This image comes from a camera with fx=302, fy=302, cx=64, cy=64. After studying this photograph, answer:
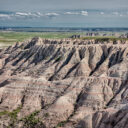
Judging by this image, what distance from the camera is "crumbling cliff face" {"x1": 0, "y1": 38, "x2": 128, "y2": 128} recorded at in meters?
58.6

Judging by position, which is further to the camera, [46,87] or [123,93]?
[46,87]

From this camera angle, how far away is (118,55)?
81.0 metres

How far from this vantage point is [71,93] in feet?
215

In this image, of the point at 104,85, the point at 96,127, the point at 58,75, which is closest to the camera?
the point at 96,127

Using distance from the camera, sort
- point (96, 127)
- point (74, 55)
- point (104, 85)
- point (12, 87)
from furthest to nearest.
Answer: point (74, 55) < point (12, 87) < point (104, 85) < point (96, 127)

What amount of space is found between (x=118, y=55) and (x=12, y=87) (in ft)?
97.3

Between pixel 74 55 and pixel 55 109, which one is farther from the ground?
pixel 74 55

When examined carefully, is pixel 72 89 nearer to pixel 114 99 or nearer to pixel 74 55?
pixel 114 99

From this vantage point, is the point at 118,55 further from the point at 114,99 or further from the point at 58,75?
the point at 114,99

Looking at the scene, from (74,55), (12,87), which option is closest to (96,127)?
(12,87)

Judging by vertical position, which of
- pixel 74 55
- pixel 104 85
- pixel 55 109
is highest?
pixel 74 55

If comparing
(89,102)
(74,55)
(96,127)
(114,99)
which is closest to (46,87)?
(89,102)

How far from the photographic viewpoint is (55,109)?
61156 millimetres

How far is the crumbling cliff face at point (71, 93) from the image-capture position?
58.6 m
